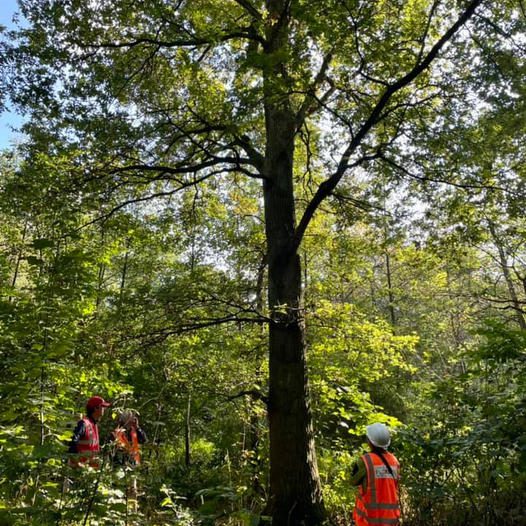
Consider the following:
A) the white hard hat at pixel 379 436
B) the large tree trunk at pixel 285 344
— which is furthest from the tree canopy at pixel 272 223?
the white hard hat at pixel 379 436

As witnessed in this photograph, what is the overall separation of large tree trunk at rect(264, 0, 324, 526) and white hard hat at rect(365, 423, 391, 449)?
131 cm

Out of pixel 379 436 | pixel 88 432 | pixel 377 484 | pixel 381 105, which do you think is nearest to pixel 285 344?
pixel 379 436

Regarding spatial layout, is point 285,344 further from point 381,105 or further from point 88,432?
point 381,105

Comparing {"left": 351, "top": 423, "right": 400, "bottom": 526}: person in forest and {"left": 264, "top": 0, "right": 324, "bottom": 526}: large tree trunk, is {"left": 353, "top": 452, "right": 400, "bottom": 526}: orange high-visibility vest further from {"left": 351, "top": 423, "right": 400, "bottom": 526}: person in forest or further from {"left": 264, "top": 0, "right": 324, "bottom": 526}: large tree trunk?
{"left": 264, "top": 0, "right": 324, "bottom": 526}: large tree trunk

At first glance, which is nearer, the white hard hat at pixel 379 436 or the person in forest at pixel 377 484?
the person in forest at pixel 377 484

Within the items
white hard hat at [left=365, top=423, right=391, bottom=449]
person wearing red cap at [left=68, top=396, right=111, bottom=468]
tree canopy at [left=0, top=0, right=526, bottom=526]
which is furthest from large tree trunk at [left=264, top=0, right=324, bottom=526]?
person wearing red cap at [left=68, top=396, right=111, bottom=468]

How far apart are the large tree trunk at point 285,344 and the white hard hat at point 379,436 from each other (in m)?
1.31

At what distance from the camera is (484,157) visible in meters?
5.33

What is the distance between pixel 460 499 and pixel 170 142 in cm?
606

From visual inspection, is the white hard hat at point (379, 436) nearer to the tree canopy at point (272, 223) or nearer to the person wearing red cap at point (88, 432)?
the tree canopy at point (272, 223)

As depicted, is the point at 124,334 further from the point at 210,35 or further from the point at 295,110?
the point at 295,110

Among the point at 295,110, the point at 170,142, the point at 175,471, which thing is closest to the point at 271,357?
the point at 170,142

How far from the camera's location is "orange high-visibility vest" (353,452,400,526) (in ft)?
12.4

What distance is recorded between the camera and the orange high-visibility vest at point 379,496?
12.4ft
